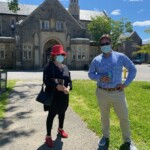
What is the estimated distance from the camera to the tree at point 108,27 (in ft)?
147

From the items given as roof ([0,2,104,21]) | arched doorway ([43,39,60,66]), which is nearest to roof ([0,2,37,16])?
roof ([0,2,104,21])

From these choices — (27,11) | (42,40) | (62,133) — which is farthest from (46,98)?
(27,11)

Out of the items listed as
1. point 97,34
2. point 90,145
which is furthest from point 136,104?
point 97,34

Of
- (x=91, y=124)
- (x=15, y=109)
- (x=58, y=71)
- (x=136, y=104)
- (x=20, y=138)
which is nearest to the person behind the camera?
(x=58, y=71)

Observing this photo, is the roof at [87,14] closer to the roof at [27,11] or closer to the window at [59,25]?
the roof at [27,11]

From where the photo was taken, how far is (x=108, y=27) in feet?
147

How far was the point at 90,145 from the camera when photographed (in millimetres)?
5777

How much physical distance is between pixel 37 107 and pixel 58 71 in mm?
4517

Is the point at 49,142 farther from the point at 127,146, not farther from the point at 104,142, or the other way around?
the point at 127,146

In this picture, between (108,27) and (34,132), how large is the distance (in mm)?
39608

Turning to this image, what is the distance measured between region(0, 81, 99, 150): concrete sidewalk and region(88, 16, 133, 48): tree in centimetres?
3634

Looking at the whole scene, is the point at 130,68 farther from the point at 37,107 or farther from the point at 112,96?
the point at 37,107

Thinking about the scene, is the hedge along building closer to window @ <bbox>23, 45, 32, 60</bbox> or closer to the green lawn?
window @ <bbox>23, 45, 32, 60</bbox>

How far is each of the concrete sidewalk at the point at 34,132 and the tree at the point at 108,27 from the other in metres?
36.3
